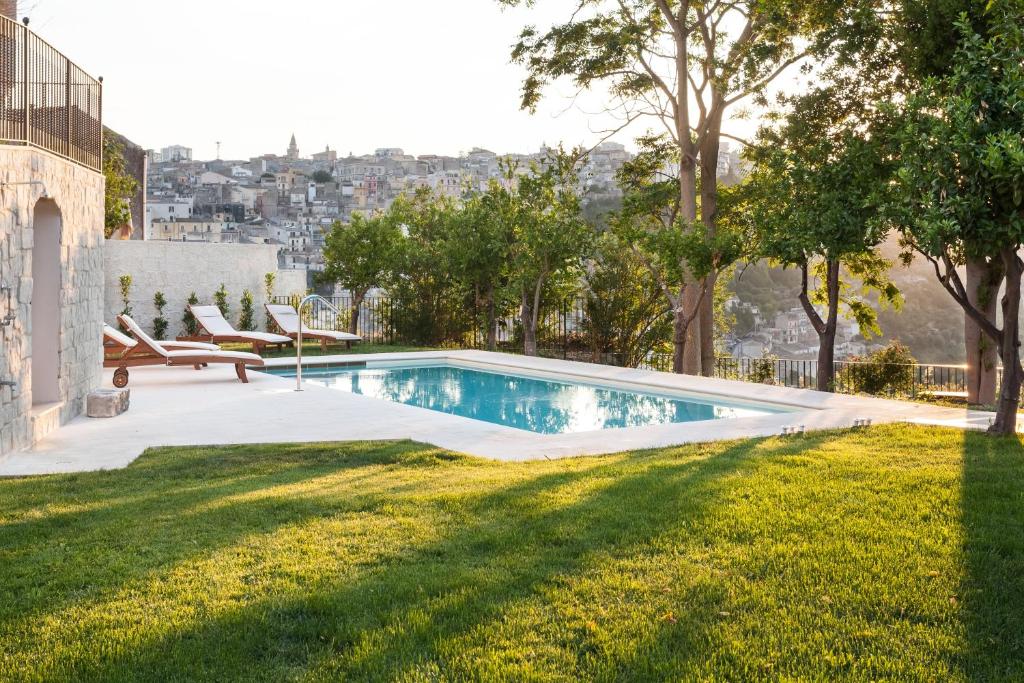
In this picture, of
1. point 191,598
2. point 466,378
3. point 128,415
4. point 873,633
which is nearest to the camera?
point 873,633

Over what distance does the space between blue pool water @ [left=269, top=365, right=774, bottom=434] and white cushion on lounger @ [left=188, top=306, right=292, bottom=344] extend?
135 centimetres

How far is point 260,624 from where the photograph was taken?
3311 mm

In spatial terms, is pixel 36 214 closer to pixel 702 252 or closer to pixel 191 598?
pixel 191 598

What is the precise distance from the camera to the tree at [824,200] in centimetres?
1034

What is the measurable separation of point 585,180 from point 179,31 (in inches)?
756

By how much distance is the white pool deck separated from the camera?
7.45m

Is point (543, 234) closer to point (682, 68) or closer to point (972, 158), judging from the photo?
point (682, 68)

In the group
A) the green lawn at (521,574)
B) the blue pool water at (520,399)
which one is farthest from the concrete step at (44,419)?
the blue pool water at (520,399)

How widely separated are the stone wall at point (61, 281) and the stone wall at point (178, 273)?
317 inches

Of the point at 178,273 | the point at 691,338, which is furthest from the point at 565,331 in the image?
the point at 178,273

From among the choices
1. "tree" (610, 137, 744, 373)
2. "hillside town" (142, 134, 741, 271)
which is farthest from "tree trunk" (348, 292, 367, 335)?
"hillside town" (142, 134, 741, 271)

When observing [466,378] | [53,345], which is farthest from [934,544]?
[466,378]

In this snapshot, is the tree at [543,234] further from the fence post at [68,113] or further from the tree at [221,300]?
the fence post at [68,113]

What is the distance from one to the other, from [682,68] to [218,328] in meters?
9.92
